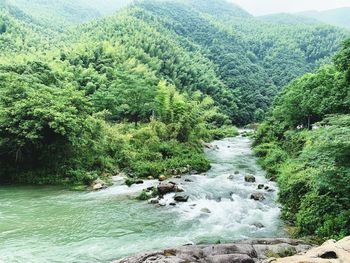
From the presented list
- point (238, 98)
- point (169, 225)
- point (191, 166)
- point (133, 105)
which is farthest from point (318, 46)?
point (169, 225)

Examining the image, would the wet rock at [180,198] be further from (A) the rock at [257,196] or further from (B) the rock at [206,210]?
(A) the rock at [257,196]

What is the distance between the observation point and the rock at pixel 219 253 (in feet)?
37.7

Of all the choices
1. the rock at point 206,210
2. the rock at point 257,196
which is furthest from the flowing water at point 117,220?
the rock at point 257,196

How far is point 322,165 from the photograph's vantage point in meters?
→ 13.8

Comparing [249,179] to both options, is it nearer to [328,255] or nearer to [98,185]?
[98,185]

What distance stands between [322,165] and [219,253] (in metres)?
4.97

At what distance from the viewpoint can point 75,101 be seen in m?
27.3

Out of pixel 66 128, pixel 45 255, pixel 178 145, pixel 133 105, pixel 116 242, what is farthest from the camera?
pixel 133 105

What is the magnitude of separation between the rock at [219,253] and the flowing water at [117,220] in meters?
2.19

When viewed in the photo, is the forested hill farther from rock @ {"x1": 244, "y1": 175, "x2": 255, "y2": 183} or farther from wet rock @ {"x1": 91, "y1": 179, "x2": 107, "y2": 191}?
wet rock @ {"x1": 91, "y1": 179, "x2": 107, "y2": 191}

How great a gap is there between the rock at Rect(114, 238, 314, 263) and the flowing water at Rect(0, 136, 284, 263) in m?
2.19

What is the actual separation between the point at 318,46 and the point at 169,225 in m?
134

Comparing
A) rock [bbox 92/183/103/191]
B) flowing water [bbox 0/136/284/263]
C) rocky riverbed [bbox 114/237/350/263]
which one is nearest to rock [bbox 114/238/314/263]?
rocky riverbed [bbox 114/237/350/263]

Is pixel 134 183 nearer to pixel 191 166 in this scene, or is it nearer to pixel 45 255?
pixel 191 166
